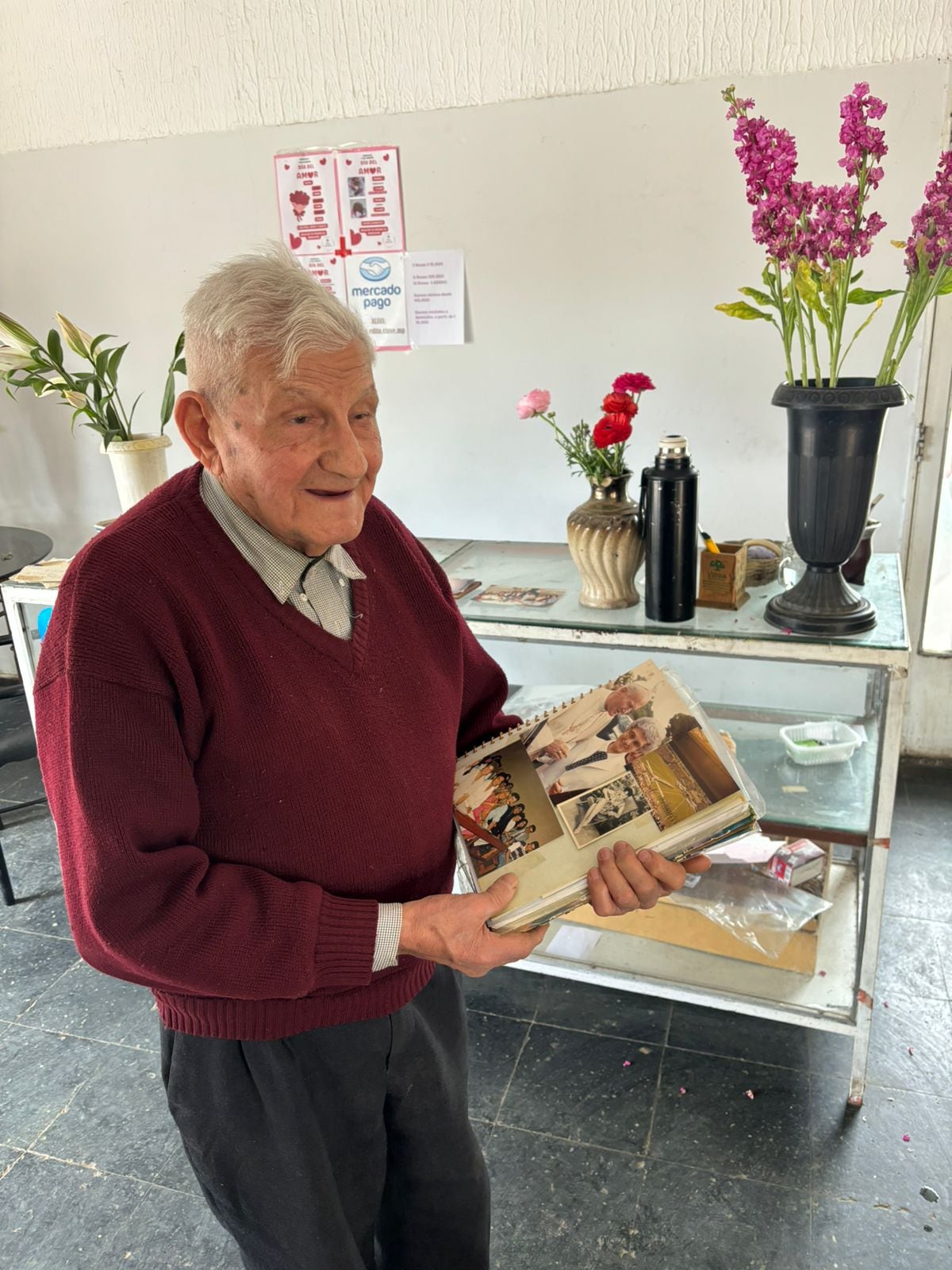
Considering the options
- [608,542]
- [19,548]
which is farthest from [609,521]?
[19,548]

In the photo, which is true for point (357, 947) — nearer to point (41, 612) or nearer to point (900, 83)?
point (41, 612)

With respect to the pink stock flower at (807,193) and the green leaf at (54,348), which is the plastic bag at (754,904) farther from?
the green leaf at (54,348)

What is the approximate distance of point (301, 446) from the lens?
920mm

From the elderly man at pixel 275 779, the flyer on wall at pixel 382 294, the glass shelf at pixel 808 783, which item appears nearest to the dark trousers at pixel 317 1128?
the elderly man at pixel 275 779

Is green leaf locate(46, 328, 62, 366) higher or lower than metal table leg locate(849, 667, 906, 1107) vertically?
higher

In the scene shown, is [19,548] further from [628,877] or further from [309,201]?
[628,877]

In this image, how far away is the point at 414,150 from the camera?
2539 mm

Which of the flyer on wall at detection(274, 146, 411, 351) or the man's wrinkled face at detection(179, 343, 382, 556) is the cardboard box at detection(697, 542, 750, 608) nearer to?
the man's wrinkled face at detection(179, 343, 382, 556)

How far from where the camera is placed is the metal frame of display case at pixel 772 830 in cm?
156

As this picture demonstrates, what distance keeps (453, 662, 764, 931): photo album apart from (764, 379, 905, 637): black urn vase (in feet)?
1.88

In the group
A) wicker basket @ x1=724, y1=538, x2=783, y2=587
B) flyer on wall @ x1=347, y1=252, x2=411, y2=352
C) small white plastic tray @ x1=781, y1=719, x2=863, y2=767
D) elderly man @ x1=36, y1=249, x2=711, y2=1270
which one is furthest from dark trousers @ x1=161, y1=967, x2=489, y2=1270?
flyer on wall @ x1=347, y1=252, x2=411, y2=352

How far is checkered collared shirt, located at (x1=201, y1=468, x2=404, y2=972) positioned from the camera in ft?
3.14

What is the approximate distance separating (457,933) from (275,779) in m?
0.27

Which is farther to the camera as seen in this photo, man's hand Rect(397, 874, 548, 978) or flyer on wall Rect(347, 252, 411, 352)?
flyer on wall Rect(347, 252, 411, 352)
